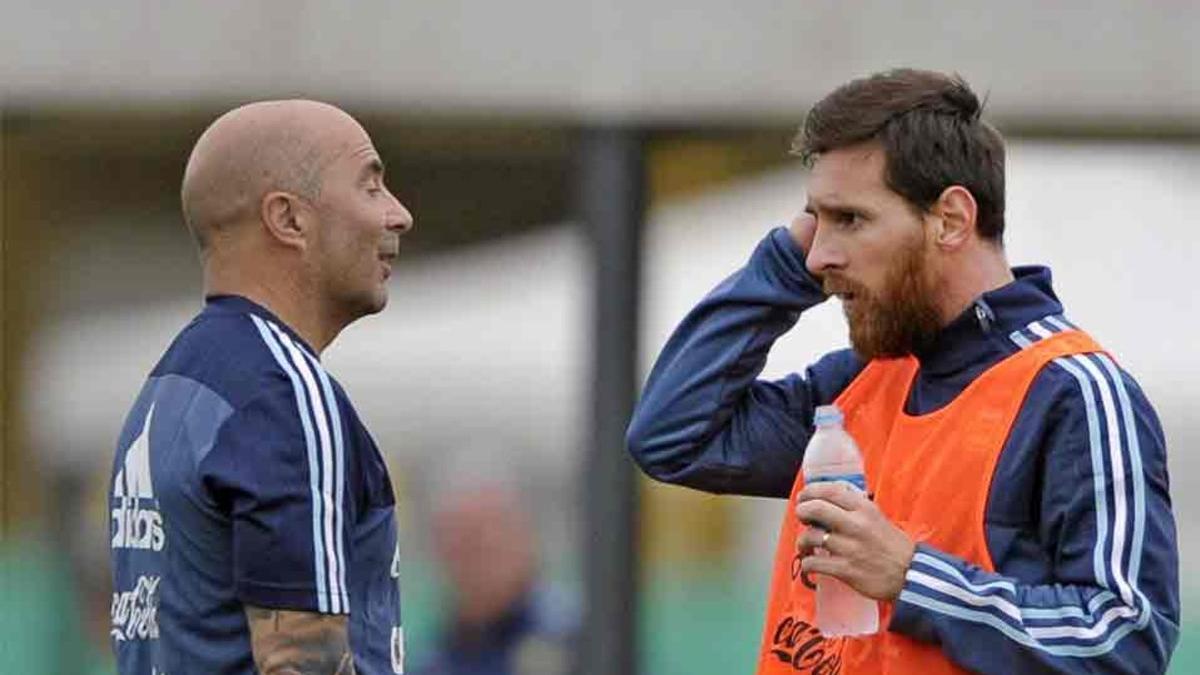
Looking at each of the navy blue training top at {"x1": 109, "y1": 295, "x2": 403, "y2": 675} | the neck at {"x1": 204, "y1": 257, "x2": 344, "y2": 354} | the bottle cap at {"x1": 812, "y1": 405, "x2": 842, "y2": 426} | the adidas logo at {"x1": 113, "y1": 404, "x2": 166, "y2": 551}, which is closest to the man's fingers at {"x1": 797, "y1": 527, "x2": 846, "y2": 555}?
the bottle cap at {"x1": 812, "y1": 405, "x2": 842, "y2": 426}

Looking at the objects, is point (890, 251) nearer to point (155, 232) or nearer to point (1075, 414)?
point (1075, 414)

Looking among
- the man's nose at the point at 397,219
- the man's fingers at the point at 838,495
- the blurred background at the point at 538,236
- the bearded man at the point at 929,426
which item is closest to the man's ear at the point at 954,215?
the bearded man at the point at 929,426

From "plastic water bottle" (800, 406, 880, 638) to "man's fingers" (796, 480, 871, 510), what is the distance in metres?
0.05

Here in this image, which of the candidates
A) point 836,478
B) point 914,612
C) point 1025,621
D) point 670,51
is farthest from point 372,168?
point 670,51

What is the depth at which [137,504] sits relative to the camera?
10.9 ft

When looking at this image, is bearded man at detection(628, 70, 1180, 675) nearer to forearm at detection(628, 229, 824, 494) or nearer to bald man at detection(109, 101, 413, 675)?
forearm at detection(628, 229, 824, 494)

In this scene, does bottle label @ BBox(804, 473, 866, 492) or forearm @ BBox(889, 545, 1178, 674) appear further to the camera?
bottle label @ BBox(804, 473, 866, 492)

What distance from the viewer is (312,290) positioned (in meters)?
3.42

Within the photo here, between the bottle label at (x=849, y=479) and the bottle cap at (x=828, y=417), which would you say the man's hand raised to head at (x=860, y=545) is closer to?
the bottle label at (x=849, y=479)

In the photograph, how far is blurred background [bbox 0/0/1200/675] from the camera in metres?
6.86

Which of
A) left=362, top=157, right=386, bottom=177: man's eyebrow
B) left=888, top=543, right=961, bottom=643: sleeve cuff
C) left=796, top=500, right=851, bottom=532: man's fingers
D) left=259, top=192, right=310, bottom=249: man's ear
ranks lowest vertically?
left=888, top=543, right=961, bottom=643: sleeve cuff

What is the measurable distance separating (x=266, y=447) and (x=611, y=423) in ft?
12.5

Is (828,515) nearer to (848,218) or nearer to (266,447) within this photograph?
(848,218)

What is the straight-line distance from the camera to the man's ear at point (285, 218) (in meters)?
3.39
